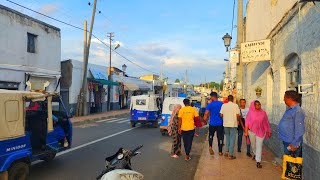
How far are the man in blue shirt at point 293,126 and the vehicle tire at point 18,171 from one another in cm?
491

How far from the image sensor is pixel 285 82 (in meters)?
9.38

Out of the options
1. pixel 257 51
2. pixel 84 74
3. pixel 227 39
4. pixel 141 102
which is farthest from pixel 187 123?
pixel 84 74

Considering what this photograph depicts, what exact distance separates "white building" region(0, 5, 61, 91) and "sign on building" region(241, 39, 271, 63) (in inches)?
418

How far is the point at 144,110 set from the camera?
19.9 meters

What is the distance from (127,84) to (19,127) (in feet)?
119

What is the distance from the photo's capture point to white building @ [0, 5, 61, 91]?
20.5m

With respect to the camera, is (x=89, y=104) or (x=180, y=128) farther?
(x=89, y=104)

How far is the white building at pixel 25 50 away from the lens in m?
20.5

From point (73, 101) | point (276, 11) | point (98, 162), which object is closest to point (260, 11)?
point (276, 11)

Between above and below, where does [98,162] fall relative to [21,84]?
below

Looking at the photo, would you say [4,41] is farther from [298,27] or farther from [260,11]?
[298,27]

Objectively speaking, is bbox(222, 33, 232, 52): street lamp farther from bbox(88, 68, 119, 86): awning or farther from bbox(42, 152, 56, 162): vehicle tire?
bbox(88, 68, 119, 86): awning

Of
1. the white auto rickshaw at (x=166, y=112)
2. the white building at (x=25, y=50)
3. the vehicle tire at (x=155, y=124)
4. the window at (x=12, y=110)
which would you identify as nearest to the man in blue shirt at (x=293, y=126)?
the window at (x=12, y=110)

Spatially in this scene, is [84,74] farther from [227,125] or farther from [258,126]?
[258,126]
